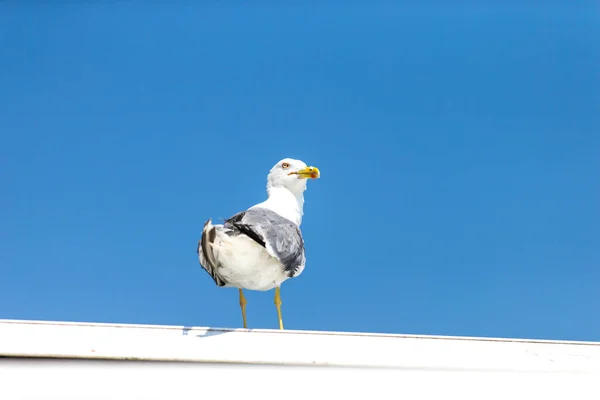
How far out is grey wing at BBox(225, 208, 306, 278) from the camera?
12.0 feet

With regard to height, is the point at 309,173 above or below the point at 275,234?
above

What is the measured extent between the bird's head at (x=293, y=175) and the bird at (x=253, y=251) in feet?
1.62

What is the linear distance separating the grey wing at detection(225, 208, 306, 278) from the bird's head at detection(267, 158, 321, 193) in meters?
0.72

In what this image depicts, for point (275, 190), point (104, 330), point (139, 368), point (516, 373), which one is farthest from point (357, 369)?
point (275, 190)

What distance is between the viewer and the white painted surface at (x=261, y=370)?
1.80 metres

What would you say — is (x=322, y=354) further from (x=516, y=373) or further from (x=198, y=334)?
(x=516, y=373)

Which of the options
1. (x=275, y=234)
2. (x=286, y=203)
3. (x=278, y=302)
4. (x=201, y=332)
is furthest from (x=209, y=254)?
(x=201, y=332)

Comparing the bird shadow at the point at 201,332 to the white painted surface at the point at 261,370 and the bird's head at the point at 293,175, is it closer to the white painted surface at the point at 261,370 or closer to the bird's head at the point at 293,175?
the white painted surface at the point at 261,370

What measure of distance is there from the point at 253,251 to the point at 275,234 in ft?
0.63

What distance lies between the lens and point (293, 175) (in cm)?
504

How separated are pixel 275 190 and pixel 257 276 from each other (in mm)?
1268

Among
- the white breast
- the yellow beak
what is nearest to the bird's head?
the yellow beak

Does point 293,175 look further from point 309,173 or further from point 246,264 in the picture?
point 246,264

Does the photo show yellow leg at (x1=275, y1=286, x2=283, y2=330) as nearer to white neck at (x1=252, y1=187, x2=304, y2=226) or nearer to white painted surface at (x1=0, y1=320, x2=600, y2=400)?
white neck at (x1=252, y1=187, x2=304, y2=226)
